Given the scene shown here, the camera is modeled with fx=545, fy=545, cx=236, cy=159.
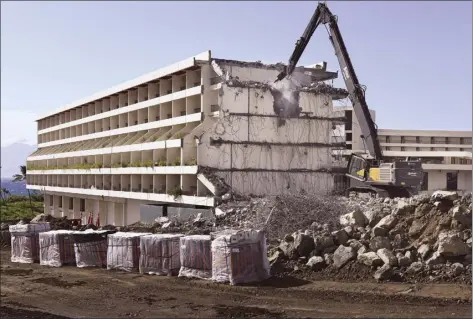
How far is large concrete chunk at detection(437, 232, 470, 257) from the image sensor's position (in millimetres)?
18312

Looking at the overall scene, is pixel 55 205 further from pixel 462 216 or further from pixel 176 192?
pixel 462 216

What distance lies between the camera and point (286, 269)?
66.6ft

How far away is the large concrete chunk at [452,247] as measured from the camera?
18.3 m

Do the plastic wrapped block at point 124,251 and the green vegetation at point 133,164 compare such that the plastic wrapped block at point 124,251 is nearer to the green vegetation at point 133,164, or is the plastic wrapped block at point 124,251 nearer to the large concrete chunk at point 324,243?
the large concrete chunk at point 324,243

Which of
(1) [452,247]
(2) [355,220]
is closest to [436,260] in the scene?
(1) [452,247]

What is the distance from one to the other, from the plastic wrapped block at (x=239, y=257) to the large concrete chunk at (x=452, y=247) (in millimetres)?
6035

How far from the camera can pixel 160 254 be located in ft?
69.8

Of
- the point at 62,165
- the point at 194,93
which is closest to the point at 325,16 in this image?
the point at 194,93

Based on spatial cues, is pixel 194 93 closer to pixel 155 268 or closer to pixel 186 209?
pixel 186 209

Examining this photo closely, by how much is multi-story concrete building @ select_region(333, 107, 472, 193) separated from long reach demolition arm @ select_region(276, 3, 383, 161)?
2620 cm

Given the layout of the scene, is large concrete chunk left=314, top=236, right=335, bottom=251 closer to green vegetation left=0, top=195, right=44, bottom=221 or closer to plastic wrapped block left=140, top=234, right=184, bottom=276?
plastic wrapped block left=140, top=234, right=184, bottom=276

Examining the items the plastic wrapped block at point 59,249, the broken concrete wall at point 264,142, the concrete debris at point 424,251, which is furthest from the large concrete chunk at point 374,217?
the broken concrete wall at point 264,142

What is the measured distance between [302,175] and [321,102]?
17.2ft

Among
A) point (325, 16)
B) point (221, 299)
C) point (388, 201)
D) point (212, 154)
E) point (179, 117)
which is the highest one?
point (325, 16)
